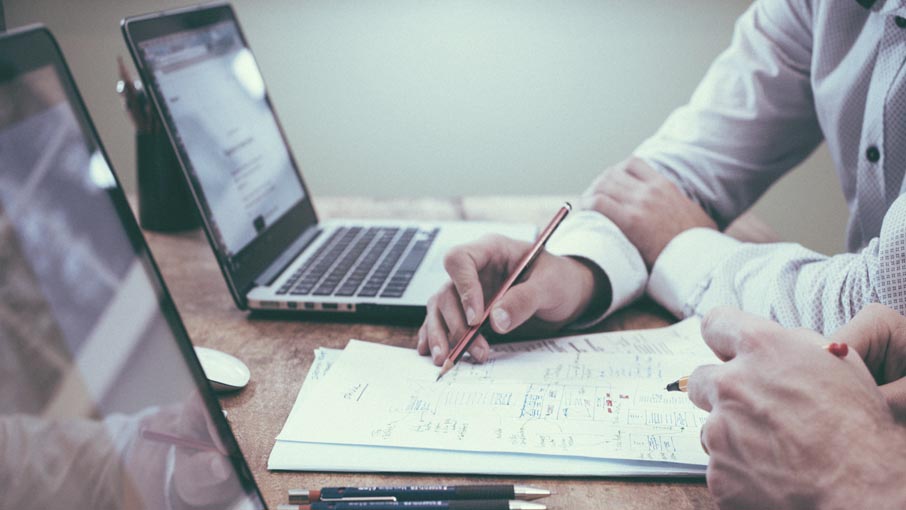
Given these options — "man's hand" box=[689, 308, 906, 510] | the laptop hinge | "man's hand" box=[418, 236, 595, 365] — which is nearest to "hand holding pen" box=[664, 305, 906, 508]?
"man's hand" box=[689, 308, 906, 510]

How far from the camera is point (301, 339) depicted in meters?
0.80

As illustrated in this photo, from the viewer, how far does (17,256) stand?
1.17 feet

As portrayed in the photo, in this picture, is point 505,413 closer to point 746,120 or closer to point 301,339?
point 301,339

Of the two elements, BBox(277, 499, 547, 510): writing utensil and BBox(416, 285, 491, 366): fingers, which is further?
BBox(416, 285, 491, 366): fingers

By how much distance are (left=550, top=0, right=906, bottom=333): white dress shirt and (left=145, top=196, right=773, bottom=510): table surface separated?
0.23ft

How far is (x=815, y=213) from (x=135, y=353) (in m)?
2.05

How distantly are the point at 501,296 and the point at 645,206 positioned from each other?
327 millimetres

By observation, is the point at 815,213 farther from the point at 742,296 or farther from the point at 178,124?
the point at 178,124

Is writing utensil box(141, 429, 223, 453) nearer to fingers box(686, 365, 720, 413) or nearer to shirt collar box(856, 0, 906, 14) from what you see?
fingers box(686, 365, 720, 413)

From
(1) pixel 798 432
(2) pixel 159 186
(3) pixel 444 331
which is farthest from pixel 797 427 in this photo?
(2) pixel 159 186

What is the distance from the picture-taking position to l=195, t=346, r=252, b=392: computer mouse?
68 cm

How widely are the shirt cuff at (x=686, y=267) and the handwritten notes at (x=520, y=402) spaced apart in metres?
0.08

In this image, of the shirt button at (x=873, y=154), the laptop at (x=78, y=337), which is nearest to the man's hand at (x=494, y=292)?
the laptop at (x=78, y=337)

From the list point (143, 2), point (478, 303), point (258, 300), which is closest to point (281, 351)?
point (258, 300)
